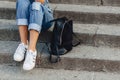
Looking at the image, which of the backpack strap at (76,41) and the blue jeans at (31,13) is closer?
the blue jeans at (31,13)

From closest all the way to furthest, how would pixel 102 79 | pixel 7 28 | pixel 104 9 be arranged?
pixel 102 79 < pixel 7 28 < pixel 104 9

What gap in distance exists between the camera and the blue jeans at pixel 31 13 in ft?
12.1

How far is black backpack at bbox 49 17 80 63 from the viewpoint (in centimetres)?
376

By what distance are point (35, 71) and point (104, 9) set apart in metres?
1.47

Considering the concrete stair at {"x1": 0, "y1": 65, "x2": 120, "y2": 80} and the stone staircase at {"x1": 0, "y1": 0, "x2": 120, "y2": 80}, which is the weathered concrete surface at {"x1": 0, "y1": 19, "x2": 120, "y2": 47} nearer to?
the stone staircase at {"x1": 0, "y1": 0, "x2": 120, "y2": 80}

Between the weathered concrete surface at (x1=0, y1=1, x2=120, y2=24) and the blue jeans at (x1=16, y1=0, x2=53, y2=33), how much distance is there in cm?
64

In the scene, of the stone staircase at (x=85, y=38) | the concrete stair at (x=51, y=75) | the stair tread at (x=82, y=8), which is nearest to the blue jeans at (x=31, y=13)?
the stone staircase at (x=85, y=38)

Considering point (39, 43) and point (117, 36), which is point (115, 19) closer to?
point (117, 36)

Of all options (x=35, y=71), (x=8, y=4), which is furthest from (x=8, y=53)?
(x=8, y=4)

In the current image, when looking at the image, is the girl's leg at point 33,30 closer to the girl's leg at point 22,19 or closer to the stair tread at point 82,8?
the girl's leg at point 22,19

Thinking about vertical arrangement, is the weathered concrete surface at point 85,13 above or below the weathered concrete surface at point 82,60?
above

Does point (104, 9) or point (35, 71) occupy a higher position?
point (104, 9)

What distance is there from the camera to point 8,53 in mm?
3918

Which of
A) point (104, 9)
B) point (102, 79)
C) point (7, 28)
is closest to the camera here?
point (102, 79)
